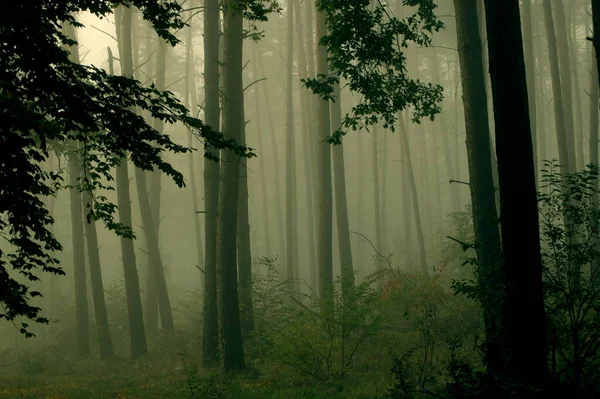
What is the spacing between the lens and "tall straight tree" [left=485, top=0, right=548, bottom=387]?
5.94 m

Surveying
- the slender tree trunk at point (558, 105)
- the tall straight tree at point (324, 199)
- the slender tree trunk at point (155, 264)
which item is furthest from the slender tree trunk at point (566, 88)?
the slender tree trunk at point (155, 264)

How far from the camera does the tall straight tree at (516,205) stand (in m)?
5.94

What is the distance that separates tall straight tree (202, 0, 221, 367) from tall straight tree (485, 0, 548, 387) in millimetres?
7737

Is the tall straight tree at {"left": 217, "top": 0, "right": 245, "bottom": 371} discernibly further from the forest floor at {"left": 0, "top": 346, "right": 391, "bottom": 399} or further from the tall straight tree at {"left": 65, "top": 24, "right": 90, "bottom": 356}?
the tall straight tree at {"left": 65, "top": 24, "right": 90, "bottom": 356}

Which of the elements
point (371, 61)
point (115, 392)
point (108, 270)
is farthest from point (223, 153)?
point (108, 270)

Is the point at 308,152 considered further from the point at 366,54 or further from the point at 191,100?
the point at 366,54

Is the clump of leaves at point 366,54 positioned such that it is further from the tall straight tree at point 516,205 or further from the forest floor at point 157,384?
the forest floor at point 157,384

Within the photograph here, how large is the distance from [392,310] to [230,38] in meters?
8.41

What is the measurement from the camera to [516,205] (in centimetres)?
603

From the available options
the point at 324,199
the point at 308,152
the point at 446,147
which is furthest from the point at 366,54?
the point at 446,147

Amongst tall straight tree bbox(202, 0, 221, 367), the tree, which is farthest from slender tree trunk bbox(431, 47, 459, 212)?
the tree

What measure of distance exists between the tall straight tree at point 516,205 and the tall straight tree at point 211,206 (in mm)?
7737

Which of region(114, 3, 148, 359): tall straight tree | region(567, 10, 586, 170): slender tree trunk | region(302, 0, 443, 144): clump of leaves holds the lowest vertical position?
region(114, 3, 148, 359): tall straight tree

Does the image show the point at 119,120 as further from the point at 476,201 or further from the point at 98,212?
the point at 476,201
